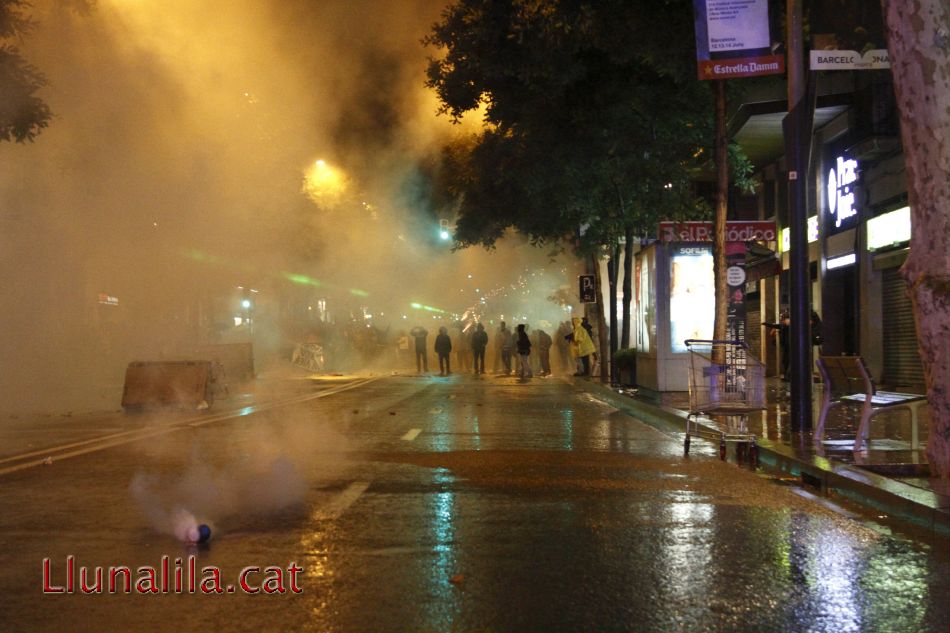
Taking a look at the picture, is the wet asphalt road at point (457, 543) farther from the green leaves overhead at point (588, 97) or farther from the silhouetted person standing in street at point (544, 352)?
the silhouetted person standing in street at point (544, 352)

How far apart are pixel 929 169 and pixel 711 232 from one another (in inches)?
374

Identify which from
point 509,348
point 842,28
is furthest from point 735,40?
point 509,348

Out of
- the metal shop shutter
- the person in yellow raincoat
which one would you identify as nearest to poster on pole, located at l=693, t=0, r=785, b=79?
the metal shop shutter

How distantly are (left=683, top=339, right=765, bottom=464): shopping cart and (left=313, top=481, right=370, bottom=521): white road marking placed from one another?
3.36m

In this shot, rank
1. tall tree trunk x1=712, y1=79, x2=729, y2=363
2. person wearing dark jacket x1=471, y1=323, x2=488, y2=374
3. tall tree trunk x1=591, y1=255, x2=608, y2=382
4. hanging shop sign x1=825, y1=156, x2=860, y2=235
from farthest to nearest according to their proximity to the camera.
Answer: person wearing dark jacket x1=471, y1=323, x2=488, y2=374 → tall tree trunk x1=591, y1=255, x2=608, y2=382 → hanging shop sign x1=825, y1=156, x2=860, y2=235 → tall tree trunk x1=712, y1=79, x2=729, y2=363

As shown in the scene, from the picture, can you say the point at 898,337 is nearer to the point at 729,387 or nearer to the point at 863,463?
the point at 729,387

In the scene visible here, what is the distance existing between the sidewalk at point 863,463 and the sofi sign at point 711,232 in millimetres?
3735

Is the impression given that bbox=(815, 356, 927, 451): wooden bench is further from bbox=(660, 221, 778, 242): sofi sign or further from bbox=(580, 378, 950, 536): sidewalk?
bbox=(660, 221, 778, 242): sofi sign

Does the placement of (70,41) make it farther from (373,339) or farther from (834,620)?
(373,339)

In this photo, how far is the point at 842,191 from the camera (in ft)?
62.8

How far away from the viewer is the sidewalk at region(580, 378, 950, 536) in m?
5.67

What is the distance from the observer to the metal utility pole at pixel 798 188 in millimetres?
9828

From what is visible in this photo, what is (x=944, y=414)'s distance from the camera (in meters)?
6.41

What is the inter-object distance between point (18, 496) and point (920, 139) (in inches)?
257
